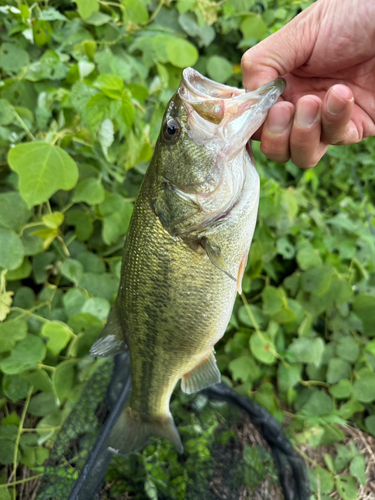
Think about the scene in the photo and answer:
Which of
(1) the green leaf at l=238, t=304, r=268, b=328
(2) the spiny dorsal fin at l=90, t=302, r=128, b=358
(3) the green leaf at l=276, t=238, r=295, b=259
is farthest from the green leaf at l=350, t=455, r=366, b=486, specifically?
(2) the spiny dorsal fin at l=90, t=302, r=128, b=358

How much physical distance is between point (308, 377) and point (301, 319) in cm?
42

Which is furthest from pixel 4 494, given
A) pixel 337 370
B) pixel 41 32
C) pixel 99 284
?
pixel 41 32

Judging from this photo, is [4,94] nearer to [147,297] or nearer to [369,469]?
[147,297]

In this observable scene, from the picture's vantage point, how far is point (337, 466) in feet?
6.11

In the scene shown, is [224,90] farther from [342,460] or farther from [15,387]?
[342,460]

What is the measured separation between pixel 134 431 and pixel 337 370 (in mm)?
1252

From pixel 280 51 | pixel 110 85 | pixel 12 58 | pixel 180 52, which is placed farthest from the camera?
pixel 180 52

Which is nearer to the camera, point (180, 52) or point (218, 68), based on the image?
point (180, 52)

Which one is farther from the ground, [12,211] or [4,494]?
[12,211]

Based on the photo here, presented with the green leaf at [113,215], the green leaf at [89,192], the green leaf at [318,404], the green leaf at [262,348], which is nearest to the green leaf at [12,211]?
the green leaf at [89,192]

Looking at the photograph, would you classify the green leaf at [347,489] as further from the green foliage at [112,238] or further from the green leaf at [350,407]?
the green leaf at [350,407]

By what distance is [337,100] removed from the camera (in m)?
0.89

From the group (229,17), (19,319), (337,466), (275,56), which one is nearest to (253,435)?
(337,466)

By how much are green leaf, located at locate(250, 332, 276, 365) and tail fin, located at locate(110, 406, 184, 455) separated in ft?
2.03
